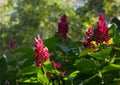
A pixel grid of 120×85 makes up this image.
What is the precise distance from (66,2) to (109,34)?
32.0 meters

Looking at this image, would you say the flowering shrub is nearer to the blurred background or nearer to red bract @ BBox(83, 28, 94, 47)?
red bract @ BBox(83, 28, 94, 47)

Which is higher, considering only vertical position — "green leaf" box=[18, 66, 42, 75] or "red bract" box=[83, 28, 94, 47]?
"red bract" box=[83, 28, 94, 47]

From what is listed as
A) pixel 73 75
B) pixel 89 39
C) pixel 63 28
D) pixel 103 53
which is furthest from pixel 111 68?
pixel 63 28

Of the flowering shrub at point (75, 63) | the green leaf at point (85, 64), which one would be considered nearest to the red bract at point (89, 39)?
the flowering shrub at point (75, 63)

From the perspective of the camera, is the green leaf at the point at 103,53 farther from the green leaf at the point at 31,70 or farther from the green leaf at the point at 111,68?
the green leaf at the point at 31,70

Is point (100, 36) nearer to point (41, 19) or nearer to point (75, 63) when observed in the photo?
point (75, 63)

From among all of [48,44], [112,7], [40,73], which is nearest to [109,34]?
[48,44]

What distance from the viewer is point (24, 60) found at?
2285mm

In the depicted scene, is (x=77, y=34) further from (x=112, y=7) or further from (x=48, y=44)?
(x=48, y=44)

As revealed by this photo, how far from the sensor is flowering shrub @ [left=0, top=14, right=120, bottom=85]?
188 centimetres

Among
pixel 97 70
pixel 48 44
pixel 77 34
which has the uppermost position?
pixel 77 34

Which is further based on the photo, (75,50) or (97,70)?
(75,50)

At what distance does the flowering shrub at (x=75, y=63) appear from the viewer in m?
1.88

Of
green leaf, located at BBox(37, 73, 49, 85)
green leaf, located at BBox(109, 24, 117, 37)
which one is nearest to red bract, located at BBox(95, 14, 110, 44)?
green leaf, located at BBox(109, 24, 117, 37)
